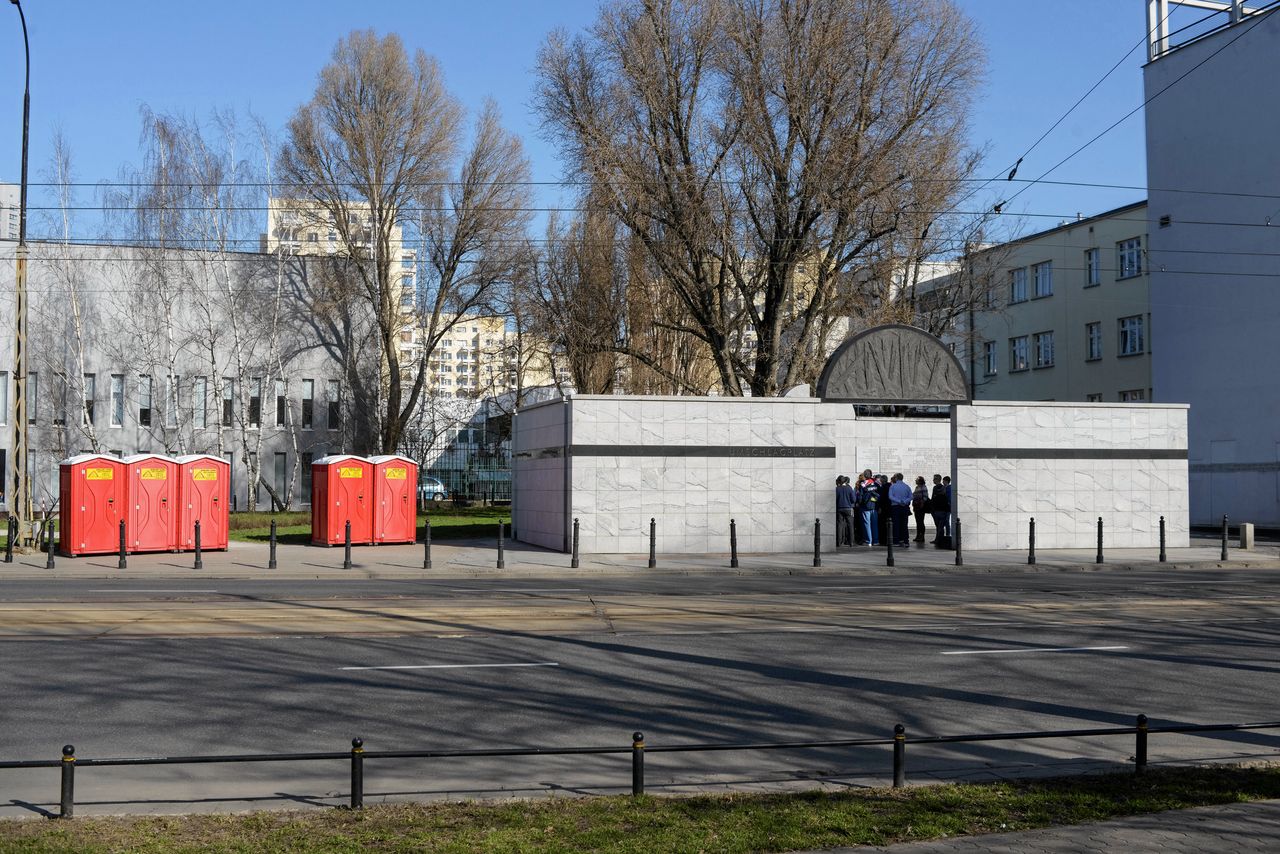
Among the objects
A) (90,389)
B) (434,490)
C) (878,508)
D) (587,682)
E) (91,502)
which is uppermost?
(90,389)

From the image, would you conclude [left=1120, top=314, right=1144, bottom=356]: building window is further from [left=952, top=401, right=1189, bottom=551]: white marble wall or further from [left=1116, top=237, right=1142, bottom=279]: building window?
[left=952, top=401, right=1189, bottom=551]: white marble wall

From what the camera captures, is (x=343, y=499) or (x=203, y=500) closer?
(x=203, y=500)

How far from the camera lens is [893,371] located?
28203 millimetres

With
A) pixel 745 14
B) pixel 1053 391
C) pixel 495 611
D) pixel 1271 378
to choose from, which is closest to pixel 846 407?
pixel 745 14

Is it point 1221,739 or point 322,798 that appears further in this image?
point 1221,739

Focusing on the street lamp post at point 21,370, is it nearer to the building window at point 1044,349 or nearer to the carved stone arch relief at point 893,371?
the carved stone arch relief at point 893,371

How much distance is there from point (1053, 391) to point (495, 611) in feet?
158

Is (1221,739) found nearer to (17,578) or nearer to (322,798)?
(322,798)

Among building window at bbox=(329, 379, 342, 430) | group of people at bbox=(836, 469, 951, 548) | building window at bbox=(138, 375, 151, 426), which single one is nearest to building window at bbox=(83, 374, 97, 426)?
building window at bbox=(138, 375, 151, 426)

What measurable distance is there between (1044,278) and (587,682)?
5332 cm

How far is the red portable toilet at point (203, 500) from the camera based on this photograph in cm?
2716

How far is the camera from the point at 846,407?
3628 cm

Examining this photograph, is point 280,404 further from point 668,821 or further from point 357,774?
point 668,821

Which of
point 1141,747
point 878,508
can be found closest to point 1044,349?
point 878,508
